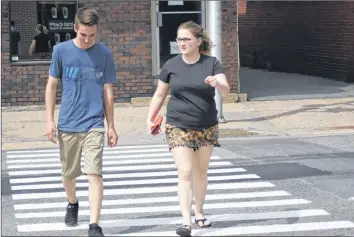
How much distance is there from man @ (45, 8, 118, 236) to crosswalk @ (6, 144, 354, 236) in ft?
2.47

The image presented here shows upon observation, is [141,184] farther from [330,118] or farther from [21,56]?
[21,56]

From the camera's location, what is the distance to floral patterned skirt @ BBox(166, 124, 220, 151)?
23.1 feet

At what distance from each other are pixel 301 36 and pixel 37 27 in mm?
10248

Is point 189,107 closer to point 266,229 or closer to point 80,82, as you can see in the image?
point 80,82

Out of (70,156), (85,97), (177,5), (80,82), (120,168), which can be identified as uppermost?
(177,5)

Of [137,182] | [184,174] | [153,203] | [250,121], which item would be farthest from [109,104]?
[250,121]

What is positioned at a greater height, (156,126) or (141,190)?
(156,126)

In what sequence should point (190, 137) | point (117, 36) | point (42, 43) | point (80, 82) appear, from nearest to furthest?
point (80, 82), point (190, 137), point (42, 43), point (117, 36)

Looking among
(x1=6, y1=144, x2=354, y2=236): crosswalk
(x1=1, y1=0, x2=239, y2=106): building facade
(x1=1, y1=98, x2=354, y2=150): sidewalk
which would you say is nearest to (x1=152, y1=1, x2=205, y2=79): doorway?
(x1=1, y1=0, x2=239, y2=106): building facade

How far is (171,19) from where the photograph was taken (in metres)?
19.0

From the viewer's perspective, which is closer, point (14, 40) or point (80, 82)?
point (80, 82)

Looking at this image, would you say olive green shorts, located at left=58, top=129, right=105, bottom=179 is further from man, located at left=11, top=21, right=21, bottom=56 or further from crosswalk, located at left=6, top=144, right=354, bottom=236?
man, located at left=11, top=21, right=21, bottom=56

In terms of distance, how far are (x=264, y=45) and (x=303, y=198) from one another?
19713mm

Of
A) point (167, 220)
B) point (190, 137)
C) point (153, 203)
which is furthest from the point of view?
point (153, 203)
